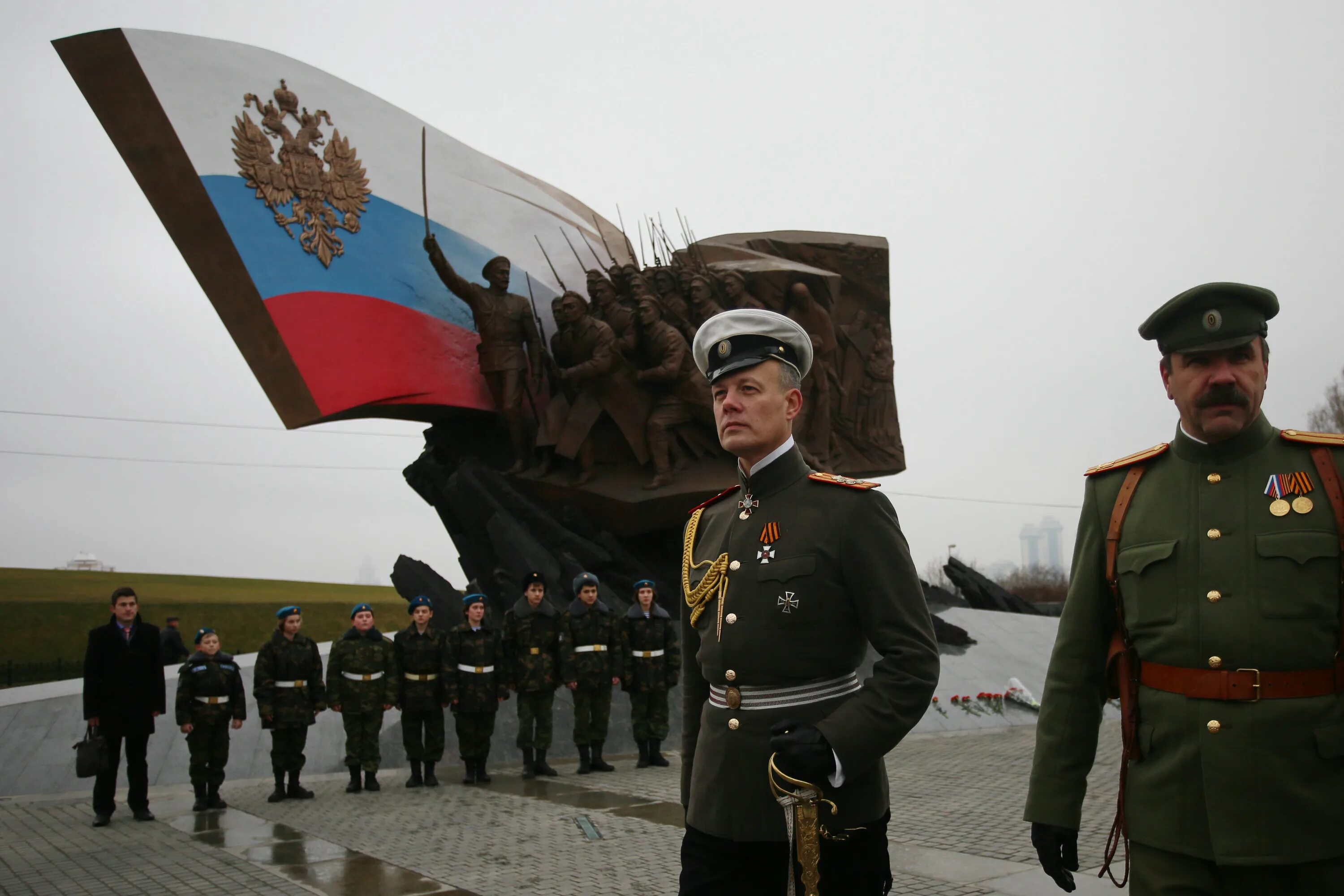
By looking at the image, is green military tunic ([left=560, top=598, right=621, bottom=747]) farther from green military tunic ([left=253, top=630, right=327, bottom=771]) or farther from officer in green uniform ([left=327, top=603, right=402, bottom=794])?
green military tunic ([left=253, top=630, right=327, bottom=771])

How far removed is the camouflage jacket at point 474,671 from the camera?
8.04 metres

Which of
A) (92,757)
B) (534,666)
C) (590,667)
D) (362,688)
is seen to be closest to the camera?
(92,757)

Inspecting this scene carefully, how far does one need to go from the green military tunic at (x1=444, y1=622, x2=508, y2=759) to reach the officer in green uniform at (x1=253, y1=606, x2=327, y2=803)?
0.96 m

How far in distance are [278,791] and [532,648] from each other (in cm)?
210

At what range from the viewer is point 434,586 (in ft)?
41.4

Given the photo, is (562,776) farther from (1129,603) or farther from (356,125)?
(356,125)

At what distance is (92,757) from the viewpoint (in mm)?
6457

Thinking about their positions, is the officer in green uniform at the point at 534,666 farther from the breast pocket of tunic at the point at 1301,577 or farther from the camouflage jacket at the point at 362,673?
the breast pocket of tunic at the point at 1301,577

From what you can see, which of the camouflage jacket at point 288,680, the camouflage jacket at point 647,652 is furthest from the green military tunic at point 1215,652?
the camouflage jacket at point 647,652

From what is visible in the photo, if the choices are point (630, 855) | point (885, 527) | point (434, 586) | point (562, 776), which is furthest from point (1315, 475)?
point (434, 586)

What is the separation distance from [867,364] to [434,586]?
22.4 feet

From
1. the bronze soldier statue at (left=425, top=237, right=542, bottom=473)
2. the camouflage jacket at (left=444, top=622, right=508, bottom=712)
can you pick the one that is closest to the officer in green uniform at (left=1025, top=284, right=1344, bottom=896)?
the camouflage jacket at (left=444, top=622, right=508, bottom=712)

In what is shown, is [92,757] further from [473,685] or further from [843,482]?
[843,482]

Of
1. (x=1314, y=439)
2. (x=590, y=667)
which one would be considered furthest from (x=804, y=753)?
(x=590, y=667)
